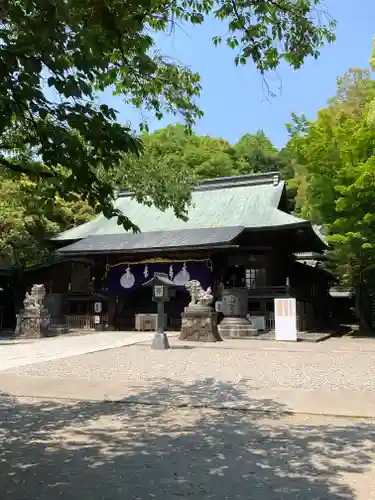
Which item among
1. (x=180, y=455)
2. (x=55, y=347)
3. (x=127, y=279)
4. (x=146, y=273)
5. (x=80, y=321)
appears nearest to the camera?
(x=180, y=455)

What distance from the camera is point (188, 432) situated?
5211 millimetres

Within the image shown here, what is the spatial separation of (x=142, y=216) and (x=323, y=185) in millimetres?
9654

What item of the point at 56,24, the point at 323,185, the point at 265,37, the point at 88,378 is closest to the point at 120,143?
the point at 56,24

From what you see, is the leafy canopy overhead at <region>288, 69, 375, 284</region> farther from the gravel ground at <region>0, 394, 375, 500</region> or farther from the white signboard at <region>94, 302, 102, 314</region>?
the gravel ground at <region>0, 394, 375, 500</region>

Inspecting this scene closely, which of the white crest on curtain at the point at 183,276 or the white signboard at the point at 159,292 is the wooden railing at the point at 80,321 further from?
the white signboard at the point at 159,292

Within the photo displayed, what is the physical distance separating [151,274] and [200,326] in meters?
5.40

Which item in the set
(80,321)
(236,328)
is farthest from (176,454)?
(80,321)

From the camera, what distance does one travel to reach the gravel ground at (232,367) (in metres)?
8.32

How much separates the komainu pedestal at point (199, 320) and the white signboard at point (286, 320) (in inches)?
83.1

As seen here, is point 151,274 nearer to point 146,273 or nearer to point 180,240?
point 146,273

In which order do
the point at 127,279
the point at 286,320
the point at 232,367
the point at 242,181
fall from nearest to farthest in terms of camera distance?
the point at 232,367, the point at 286,320, the point at 127,279, the point at 242,181

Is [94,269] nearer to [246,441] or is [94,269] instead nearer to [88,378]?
[88,378]

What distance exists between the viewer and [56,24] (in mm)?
2822

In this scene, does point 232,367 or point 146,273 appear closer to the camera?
point 232,367
